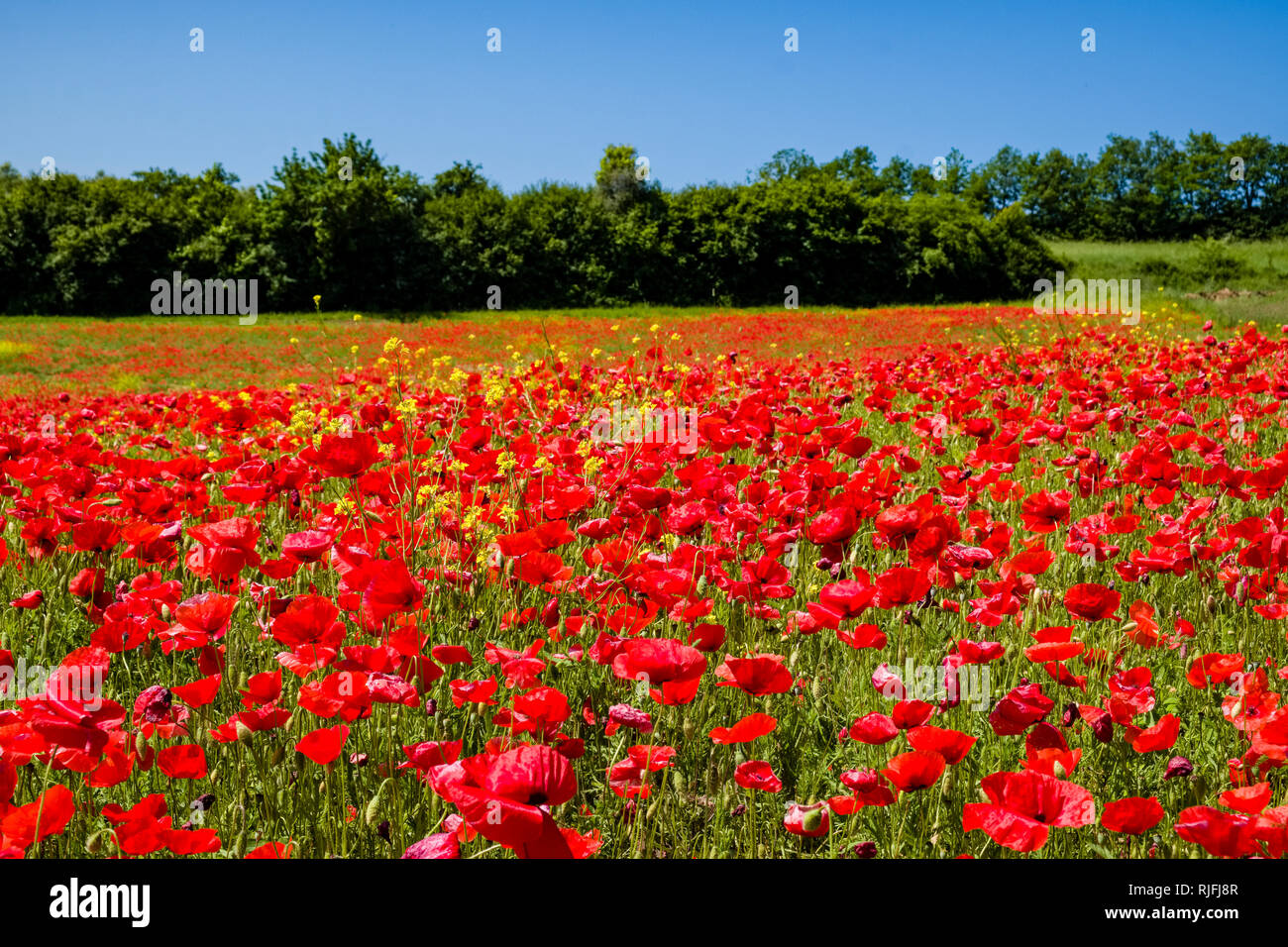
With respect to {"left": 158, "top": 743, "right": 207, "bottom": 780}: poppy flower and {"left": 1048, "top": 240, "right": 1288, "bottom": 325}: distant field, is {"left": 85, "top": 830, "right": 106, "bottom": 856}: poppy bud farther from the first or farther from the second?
{"left": 1048, "top": 240, "right": 1288, "bottom": 325}: distant field

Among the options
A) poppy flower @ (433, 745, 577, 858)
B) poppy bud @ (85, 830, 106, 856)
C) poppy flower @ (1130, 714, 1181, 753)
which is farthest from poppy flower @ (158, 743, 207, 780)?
poppy flower @ (1130, 714, 1181, 753)

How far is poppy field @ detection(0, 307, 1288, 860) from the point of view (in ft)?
4.58

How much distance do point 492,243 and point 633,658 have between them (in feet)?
121

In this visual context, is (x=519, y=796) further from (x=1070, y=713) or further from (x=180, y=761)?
(x=1070, y=713)

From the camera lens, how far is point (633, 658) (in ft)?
4.54

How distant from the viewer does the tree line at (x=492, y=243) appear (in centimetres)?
3347

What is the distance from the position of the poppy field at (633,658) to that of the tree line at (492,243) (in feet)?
103

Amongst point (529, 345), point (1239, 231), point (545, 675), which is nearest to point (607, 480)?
point (545, 675)

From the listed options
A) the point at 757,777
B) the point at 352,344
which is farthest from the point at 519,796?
the point at 352,344

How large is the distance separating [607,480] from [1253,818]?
7.37 feet

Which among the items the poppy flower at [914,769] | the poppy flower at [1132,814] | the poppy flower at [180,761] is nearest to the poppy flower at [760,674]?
the poppy flower at [914,769]

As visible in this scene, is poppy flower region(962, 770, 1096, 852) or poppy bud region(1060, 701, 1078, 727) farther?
poppy bud region(1060, 701, 1078, 727)

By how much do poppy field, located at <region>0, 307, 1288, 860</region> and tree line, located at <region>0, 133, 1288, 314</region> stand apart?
31425 mm
